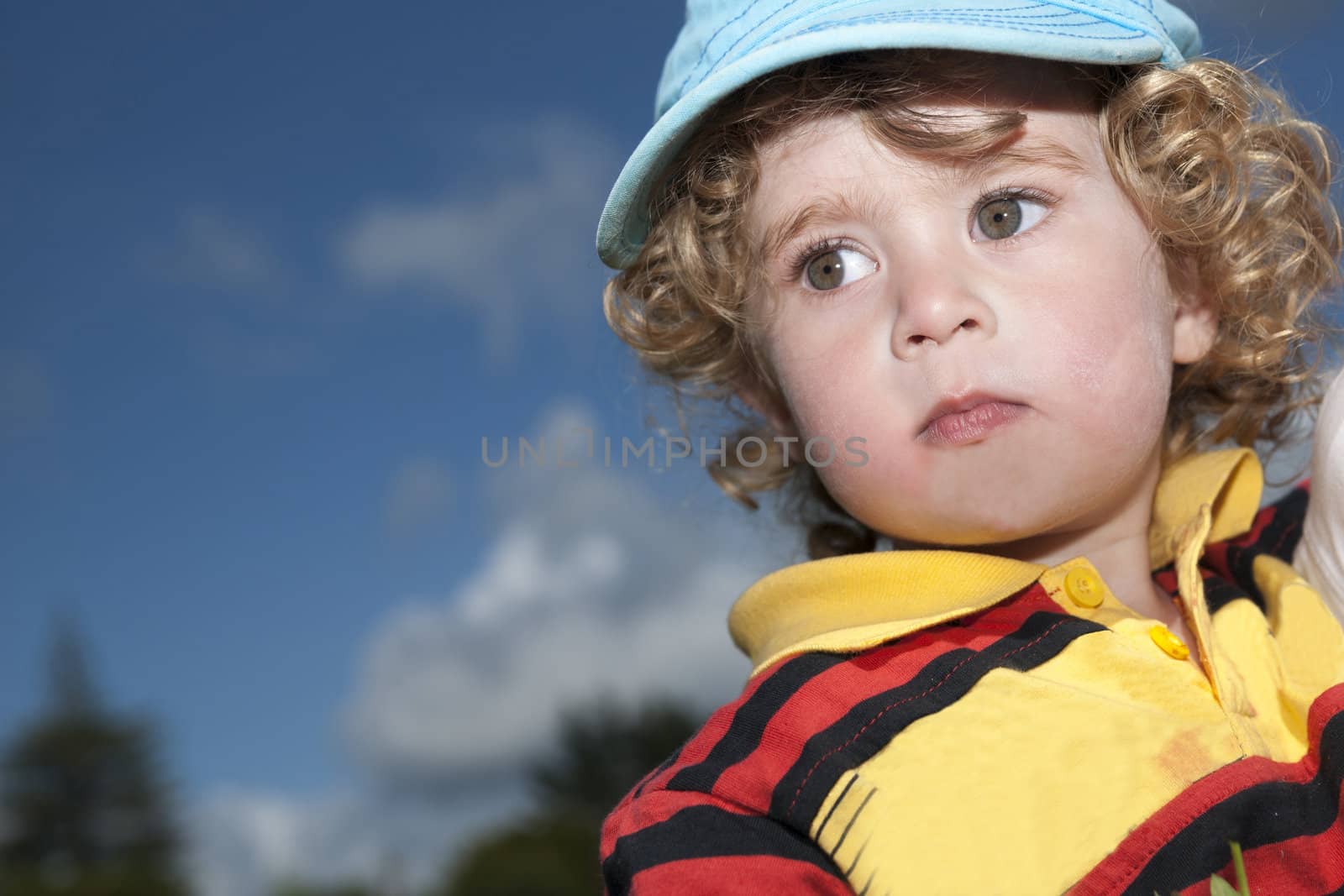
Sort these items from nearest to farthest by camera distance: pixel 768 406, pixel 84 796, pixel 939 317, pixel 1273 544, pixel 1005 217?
pixel 939 317 < pixel 1005 217 < pixel 1273 544 < pixel 768 406 < pixel 84 796

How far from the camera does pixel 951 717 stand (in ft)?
5.30

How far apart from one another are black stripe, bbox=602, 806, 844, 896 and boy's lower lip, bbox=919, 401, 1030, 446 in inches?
22.6

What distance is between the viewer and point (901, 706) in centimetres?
163

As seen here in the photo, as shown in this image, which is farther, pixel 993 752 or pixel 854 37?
pixel 854 37

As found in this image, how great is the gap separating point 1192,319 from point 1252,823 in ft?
3.08

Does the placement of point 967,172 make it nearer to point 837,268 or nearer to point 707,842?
point 837,268

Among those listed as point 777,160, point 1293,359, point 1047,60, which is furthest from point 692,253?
point 1293,359

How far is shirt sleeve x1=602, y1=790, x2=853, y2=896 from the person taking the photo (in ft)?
4.82

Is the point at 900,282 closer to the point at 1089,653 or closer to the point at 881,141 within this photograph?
the point at 881,141

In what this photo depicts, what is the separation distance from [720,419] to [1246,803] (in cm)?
144

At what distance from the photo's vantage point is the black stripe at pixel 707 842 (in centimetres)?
151

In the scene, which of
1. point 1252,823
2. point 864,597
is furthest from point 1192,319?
point 1252,823

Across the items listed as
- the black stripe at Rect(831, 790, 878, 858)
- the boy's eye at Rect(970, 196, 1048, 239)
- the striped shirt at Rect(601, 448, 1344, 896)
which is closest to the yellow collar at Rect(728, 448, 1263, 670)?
the striped shirt at Rect(601, 448, 1344, 896)

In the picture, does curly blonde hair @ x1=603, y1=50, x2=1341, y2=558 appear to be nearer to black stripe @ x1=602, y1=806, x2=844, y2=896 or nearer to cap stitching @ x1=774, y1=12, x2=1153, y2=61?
cap stitching @ x1=774, y1=12, x2=1153, y2=61
